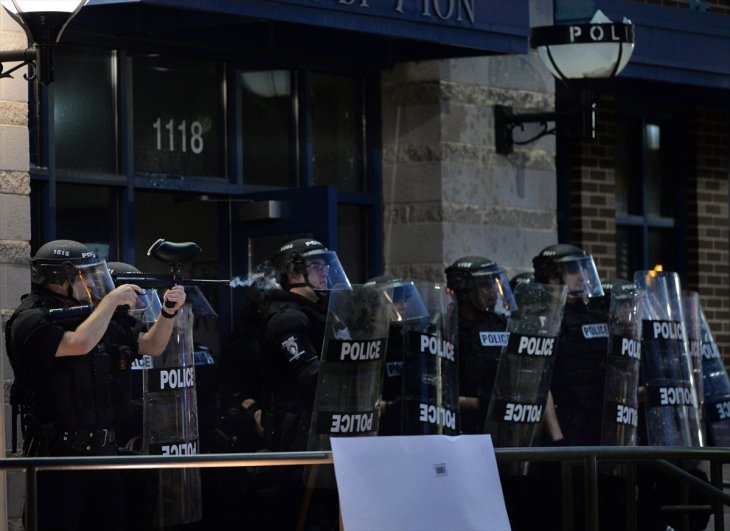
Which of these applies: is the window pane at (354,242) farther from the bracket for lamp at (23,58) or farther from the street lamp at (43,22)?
the street lamp at (43,22)

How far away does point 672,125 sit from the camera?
13.5 metres

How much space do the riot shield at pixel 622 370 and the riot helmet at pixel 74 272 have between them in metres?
3.17

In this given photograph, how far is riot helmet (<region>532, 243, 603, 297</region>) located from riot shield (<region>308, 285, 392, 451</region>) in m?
1.94

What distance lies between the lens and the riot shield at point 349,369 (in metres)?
7.96

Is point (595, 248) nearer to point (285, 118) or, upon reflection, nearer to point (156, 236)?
point (285, 118)

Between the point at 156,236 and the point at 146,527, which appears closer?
the point at 146,527

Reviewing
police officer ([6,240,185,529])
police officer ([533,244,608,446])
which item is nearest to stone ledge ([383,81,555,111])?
police officer ([533,244,608,446])

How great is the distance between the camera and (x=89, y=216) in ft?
31.3

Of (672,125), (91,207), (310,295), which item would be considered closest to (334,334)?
(310,295)

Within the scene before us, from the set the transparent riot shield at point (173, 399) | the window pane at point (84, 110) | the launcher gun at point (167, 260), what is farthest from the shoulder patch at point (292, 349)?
the window pane at point (84, 110)

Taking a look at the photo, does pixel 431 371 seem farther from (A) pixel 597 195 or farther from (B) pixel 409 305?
(A) pixel 597 195

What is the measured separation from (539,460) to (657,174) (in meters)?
8.44

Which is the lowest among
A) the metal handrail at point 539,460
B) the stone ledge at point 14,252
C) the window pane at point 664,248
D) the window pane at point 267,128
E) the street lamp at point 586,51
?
the metal handrail at point 539,460

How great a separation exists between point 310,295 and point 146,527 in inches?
63.5
